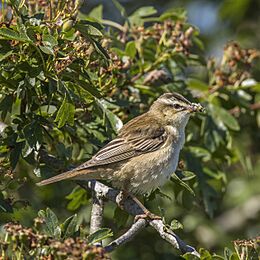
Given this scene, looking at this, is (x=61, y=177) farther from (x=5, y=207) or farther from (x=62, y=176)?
(x=5, y=207)

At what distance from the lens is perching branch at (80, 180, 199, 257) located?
4.37 meters

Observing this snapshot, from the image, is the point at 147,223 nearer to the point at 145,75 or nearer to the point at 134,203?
the point at 134,203

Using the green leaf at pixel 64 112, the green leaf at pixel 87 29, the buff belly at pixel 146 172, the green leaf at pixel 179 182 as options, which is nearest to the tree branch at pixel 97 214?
the buff belly at pixel 146 172

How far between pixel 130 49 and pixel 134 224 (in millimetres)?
1607

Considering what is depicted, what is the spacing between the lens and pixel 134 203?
536cm

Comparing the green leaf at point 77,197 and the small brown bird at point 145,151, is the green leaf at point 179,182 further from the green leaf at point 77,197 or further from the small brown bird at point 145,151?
the green leaf at point 77,197

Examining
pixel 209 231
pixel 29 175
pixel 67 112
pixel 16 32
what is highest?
pixel 16 32

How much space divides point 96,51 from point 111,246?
48.7 inches

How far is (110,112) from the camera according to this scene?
512cm

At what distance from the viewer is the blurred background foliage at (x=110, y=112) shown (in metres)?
4.40

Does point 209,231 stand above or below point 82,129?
below

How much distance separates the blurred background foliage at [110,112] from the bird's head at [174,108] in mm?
137

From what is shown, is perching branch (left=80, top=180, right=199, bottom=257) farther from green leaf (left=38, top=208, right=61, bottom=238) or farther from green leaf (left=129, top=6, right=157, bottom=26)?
green leaf (left=129, top=6, right=157, bottom=26)

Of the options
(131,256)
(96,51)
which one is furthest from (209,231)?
(96,51)
